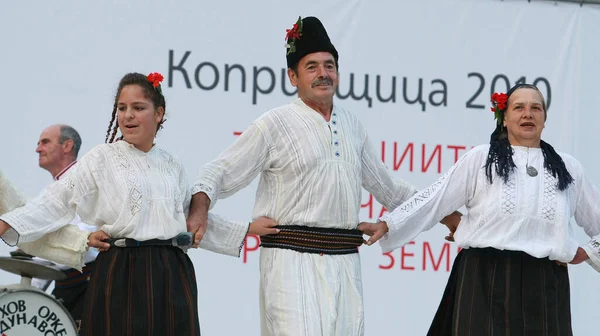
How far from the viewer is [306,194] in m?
4.97

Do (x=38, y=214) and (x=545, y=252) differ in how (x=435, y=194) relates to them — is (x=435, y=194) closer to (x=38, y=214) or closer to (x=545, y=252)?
(x=545, y=252)

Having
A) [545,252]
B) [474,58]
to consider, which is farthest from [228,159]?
[474,58]

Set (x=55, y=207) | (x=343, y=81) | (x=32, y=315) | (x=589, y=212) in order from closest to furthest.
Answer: (x=55, y=207) → (x=32, y=315) → (x=589, y=212) → (x=343, y=81)

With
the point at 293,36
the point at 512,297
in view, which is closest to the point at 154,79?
the point at 293,36

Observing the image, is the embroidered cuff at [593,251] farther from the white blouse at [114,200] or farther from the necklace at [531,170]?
the white blouse at [114,200]

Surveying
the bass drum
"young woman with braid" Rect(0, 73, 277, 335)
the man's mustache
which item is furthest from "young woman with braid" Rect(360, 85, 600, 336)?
the bass drum

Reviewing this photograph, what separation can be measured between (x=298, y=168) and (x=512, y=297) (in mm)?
1115

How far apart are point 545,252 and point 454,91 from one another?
236cm

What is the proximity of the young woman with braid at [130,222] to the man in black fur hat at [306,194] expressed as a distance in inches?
9.4

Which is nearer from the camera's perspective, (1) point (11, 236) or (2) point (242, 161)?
(1) point (11, 236)

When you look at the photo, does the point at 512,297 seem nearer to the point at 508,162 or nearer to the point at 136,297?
the point at 508,162

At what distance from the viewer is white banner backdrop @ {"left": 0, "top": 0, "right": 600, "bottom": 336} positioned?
6430 millimetres

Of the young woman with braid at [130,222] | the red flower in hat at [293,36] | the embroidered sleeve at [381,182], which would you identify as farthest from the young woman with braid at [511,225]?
the young woman with braid at [130,222]

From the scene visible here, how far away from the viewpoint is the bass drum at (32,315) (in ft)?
16.6
